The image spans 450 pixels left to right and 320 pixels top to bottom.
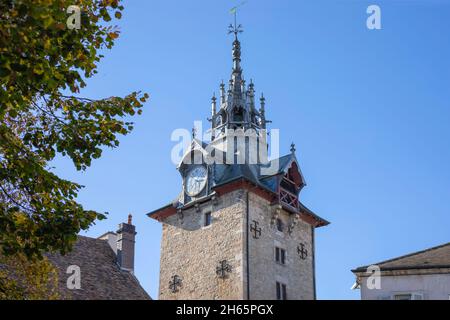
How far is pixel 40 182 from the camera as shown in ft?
41.1

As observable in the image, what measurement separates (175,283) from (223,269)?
129 inches

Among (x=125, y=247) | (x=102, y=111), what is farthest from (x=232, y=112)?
(x=102, y=111)

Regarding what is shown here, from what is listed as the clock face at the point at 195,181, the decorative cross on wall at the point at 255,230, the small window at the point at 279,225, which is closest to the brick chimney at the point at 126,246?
the decorative cross on wall at the point at 255,230

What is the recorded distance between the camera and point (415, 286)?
2533cm

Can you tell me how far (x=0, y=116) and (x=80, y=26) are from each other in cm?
174

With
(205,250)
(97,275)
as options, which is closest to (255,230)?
(205,250)

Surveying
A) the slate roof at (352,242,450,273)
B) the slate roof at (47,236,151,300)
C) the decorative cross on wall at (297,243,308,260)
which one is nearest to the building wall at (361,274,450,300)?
the slate roof at (352,242,450,273)

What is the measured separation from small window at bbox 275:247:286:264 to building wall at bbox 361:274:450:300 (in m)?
11.4

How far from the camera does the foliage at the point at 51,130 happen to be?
36.1 ft

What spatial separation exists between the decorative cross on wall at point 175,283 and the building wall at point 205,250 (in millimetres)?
180

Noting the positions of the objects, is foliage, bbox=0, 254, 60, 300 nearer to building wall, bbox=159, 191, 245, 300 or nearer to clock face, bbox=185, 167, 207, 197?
building wall, bbox=159, 191, 245, 300

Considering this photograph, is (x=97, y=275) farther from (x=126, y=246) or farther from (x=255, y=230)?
(x=255, y=230)

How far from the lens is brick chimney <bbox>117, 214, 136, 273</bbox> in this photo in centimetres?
2998
